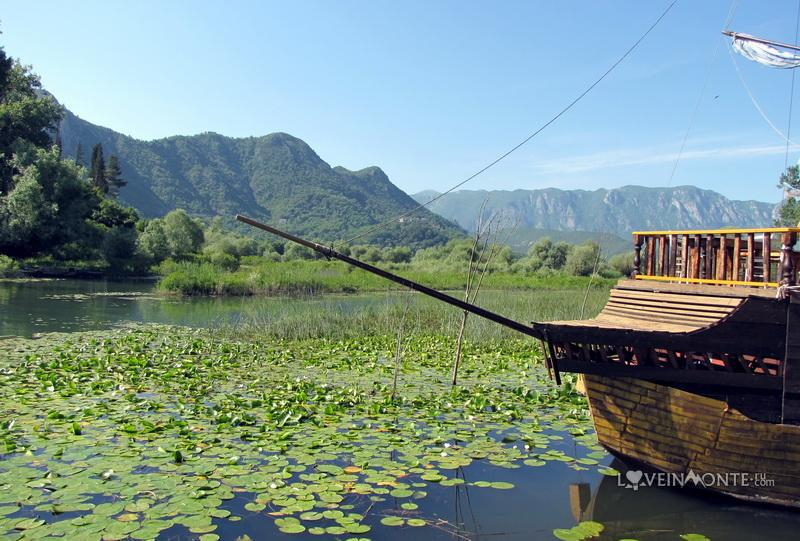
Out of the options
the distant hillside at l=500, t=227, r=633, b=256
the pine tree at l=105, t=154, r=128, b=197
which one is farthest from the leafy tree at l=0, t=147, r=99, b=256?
the pine tree at l=105, t=154, r=128, b=197

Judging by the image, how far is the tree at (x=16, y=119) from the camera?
111 feet

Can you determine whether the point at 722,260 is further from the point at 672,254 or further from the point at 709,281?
the point at 672,254

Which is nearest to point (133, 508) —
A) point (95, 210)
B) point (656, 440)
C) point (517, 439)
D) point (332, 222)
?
point (517, 439)

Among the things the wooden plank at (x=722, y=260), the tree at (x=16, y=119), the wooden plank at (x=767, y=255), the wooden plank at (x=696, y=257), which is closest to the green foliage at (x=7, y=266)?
the tree at (x=16, y=119)

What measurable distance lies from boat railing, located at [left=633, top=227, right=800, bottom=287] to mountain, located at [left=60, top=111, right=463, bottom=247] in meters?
86.7

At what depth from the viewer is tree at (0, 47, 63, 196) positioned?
33.7 meters

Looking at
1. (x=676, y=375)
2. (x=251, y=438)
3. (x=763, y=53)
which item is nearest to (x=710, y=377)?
(x=676, y=375)

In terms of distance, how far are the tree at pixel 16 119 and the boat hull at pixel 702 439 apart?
1403 inches

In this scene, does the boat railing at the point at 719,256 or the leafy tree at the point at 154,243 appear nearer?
the boat railing at the point at 719,256

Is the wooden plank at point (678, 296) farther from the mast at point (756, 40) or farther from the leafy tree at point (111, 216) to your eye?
the leafy tree at point (111, 216)

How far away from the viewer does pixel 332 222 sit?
109 meters

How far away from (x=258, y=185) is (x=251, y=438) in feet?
426

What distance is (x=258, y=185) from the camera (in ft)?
Result: 431

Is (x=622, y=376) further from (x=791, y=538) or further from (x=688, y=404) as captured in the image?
(x=791, y=538)
